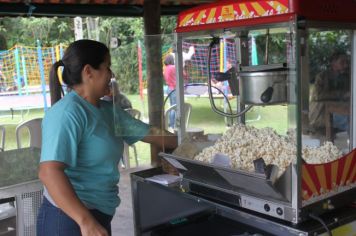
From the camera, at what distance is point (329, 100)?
1367 millimetres

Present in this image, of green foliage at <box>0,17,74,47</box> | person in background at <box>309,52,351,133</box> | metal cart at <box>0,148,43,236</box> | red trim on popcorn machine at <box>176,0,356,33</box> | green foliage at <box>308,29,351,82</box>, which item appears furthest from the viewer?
green foliage at <box>0,17,74,47</box>

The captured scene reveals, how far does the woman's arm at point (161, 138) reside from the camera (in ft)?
5.63

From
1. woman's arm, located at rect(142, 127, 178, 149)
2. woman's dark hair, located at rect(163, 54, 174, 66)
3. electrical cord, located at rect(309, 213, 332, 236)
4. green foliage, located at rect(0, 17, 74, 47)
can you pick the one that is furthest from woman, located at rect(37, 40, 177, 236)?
green foliage, located at rect(0, 17, 74, 47)

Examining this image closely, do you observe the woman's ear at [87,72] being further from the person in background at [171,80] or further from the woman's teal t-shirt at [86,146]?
the person in background at [171,80]

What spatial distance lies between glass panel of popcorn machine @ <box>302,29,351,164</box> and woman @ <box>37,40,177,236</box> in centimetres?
67

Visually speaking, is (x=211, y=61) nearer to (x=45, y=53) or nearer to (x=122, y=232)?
(x=122, y=232)

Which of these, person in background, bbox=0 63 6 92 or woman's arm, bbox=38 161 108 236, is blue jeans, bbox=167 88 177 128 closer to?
woman's arm, bbox=38 161 108 236

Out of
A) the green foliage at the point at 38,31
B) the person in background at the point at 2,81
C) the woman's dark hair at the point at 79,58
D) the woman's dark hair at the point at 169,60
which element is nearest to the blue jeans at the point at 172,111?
the woman's dark hair at the point at 169,60

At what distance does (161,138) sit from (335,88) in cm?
72

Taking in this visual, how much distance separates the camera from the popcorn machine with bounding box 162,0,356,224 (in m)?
1.13

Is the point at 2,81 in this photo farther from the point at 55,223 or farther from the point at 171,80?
the point at 55,223

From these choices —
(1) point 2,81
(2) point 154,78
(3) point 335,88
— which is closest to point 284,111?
(3) point 335,88

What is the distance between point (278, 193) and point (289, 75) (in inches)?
13.0

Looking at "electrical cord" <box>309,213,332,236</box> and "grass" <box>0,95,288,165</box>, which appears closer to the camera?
"electrical cord" <box>309,213,332,236</box>
